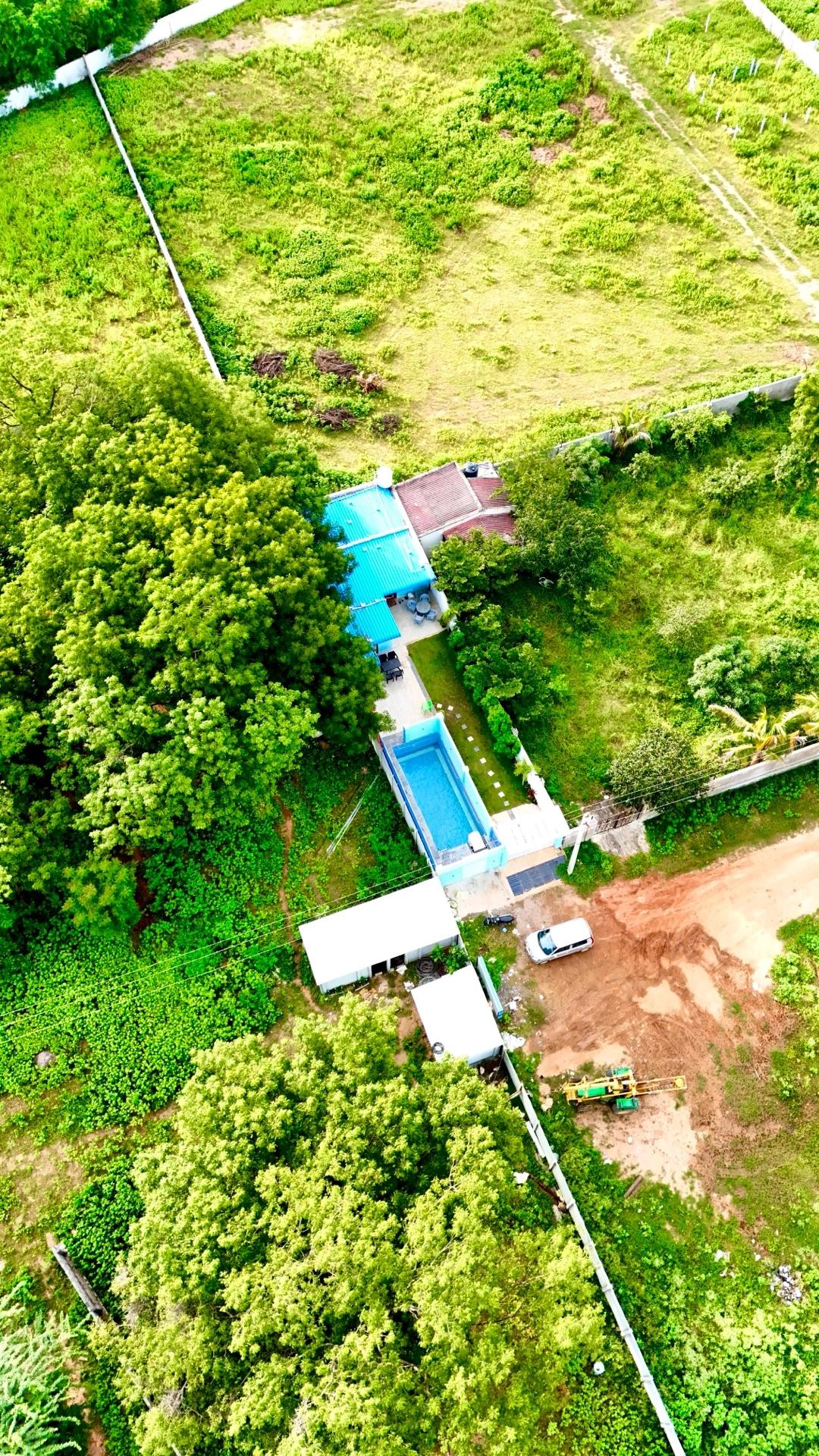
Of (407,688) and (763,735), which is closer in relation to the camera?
(763,735)

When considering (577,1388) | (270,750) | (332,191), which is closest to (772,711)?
(270,750)

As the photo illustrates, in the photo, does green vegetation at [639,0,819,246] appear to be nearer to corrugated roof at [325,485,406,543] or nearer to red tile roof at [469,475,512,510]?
red tile roof at [469,475,512,510]

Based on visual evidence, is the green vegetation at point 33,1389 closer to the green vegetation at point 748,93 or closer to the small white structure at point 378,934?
the small white structure at point 378,934

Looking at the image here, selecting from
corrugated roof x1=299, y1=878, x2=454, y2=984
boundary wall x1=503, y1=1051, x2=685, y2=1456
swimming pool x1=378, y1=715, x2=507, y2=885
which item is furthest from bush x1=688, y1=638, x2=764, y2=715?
boundary wall x1=503, y1=1051, x2=685, y2=1456

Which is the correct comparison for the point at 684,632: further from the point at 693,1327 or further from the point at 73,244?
the point at 73,244

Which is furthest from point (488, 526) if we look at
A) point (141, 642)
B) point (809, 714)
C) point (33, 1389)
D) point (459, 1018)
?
point (33, 1389)
